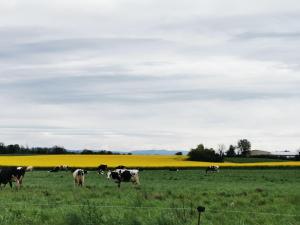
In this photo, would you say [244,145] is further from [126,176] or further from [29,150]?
[126,176]

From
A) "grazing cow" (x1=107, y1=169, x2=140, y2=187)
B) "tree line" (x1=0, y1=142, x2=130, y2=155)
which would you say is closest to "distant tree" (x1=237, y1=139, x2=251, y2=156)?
"tree line" (x1=0, y1=142, x2=130, y2=155)

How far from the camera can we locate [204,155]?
103125mm

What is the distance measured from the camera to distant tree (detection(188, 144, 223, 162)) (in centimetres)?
10181

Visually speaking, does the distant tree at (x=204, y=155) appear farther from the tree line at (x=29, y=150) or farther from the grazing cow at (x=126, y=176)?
the grazing cow at (x=126, y=176)

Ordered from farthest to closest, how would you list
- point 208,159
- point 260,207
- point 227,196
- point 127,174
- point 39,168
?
point 208,159 → point 39,168 → point 127,174 → point 227,196 → point 260,207

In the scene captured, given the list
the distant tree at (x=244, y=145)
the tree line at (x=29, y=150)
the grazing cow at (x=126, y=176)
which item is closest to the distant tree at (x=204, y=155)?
the tree line at (x=29, y=150)

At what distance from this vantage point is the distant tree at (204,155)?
10181 centimetres

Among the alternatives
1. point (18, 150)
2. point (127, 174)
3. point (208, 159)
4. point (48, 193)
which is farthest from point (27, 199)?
point (18, 150)

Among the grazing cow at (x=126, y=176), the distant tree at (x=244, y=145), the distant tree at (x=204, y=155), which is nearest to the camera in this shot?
the grazing cow at (x=126, y=176)

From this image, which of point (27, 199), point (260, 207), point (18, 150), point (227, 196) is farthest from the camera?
point (18, 150)

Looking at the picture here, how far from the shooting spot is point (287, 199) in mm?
23266

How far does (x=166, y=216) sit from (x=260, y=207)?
7953 mm

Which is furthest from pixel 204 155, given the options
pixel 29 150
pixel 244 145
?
pixel 244 145

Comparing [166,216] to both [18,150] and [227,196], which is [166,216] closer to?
[227,196]
